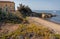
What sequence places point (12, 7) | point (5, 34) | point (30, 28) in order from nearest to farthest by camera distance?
1. point (5, 34)
2. point (30, 28)
3. point (12, 7)

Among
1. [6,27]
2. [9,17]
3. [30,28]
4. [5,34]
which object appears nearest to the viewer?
[5,34]

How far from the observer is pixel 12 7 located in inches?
1359

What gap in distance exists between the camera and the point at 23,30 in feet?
31.2

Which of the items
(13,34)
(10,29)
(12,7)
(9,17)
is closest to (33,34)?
(13,34)

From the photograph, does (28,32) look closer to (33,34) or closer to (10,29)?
(33,34)

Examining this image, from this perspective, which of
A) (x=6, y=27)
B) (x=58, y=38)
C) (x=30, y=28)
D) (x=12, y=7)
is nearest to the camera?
(x=58, y=38)

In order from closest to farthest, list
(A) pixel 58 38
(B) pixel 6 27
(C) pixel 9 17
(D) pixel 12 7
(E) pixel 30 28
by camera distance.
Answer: (A) pixel 58 38, (E) pixel 30 28, (B) pixel 6 27, (C) pixel 9 17, (D) pixel 12 7

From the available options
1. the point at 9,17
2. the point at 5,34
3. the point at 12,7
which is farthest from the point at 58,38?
the point at 12,7

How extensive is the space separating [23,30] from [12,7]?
25312 millimetres

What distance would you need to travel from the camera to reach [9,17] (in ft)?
42.2

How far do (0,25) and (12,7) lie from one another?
2377 centimetres

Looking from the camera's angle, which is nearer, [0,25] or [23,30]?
[23,30]

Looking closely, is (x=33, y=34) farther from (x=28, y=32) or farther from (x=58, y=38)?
(x=58, y=38)

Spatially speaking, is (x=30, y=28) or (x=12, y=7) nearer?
(x=30, y=28)
